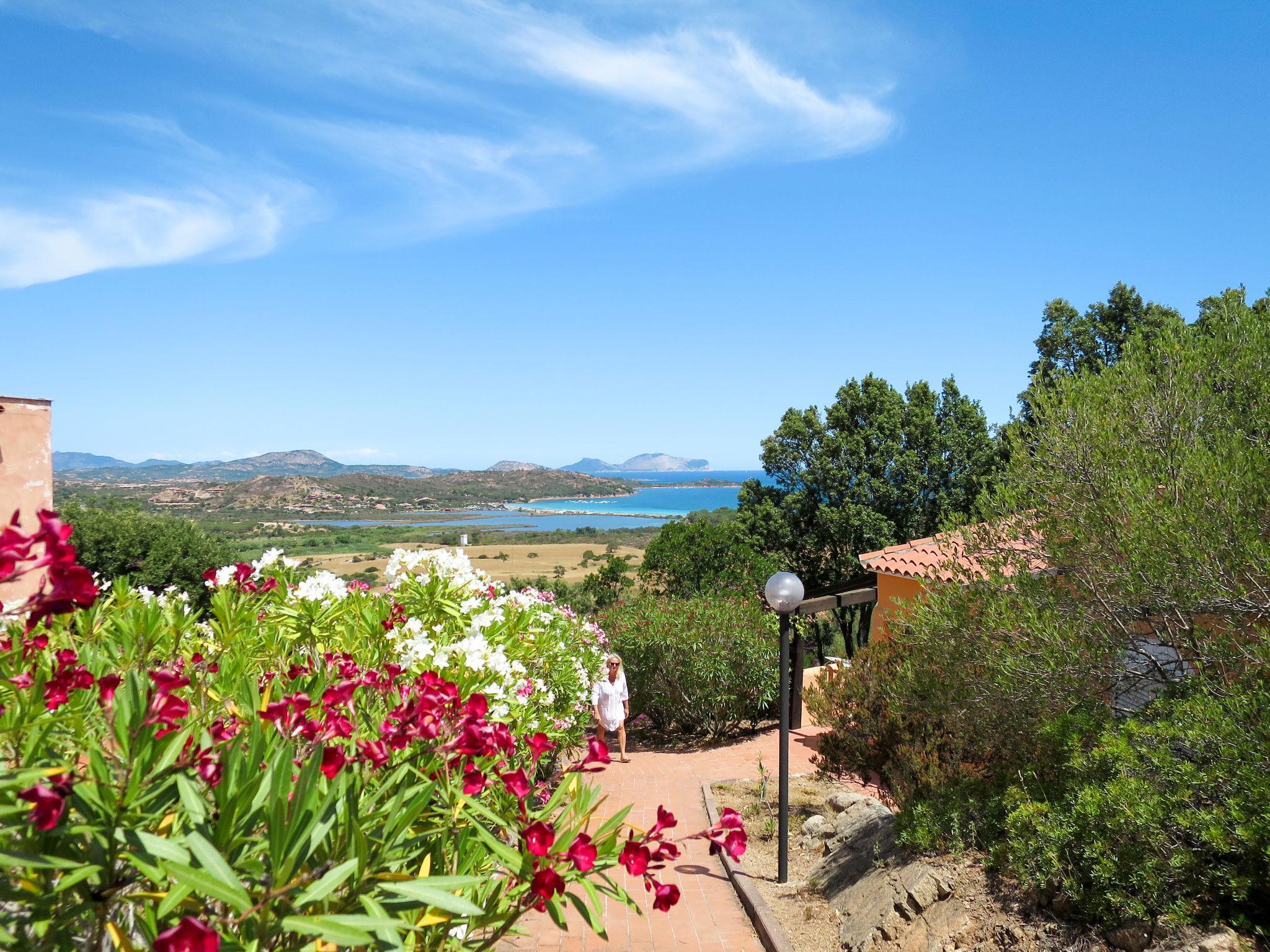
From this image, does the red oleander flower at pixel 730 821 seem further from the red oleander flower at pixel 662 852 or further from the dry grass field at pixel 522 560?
the dry grass field at pixel 522 560

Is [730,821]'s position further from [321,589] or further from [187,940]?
[321,589]

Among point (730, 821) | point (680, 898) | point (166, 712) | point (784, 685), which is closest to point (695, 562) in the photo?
point (784, 685)

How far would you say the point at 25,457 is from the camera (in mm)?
14258

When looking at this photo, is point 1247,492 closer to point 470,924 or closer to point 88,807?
point 470,924

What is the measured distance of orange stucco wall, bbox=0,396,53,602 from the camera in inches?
547

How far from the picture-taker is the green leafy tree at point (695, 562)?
1731 centimetres

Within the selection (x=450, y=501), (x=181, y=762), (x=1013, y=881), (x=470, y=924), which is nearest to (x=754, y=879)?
(x=1013, y=881)

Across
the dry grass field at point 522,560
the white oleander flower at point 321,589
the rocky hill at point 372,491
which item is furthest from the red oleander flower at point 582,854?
the rocky hill at point 372,491

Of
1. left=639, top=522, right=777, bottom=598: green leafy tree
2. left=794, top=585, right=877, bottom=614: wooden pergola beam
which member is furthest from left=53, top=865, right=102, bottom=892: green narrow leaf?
left=639, top=522, right=777, bottom=598: green leafy tree

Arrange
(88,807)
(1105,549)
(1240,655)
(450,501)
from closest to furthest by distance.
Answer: (88,807) < (1240,655) < (1105,549) < (450,501)

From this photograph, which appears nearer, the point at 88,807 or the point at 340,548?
the point at 88,807

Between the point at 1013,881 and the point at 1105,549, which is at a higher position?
the point at 1105,549

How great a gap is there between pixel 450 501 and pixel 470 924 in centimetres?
14374

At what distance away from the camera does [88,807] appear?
1817 millimetres
